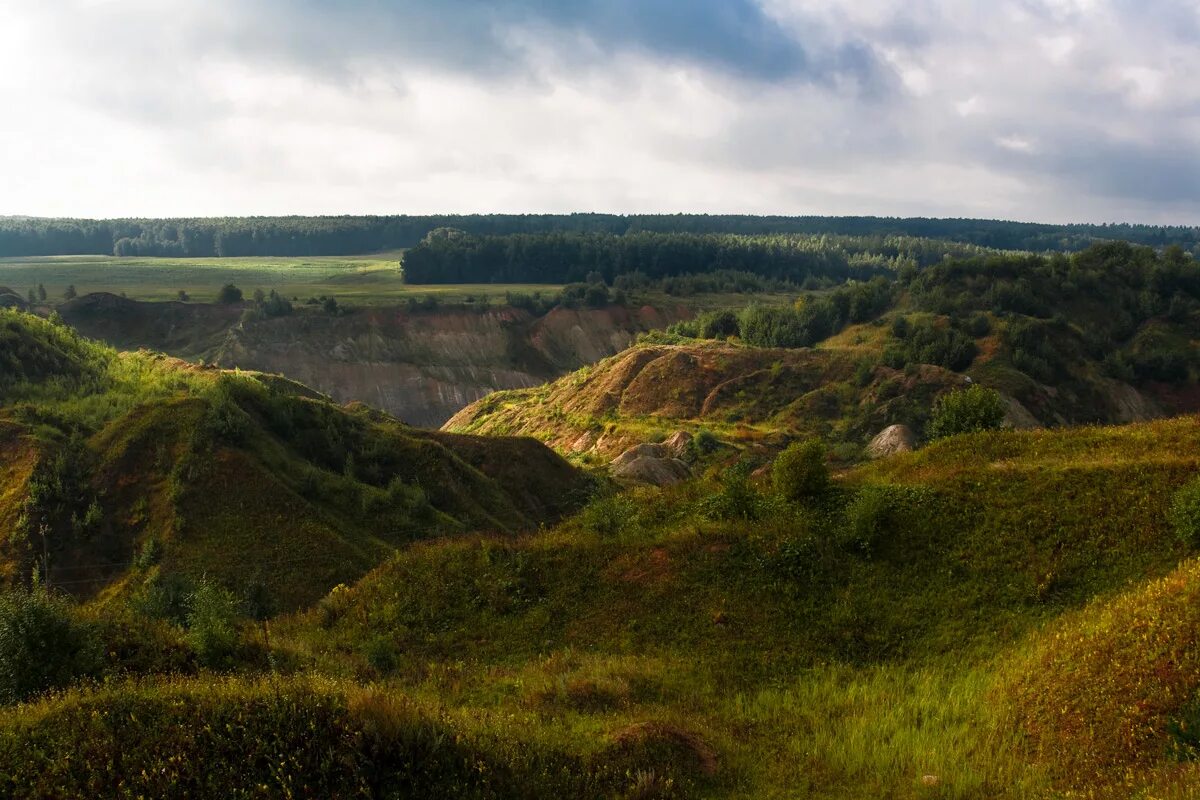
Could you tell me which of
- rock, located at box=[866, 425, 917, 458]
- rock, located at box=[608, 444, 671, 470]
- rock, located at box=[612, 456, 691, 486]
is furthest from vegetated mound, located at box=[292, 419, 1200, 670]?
rock, located at box=[866, 425, 917, 458]

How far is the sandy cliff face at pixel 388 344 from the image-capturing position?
85.2 meters

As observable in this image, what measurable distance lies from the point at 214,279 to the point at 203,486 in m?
114

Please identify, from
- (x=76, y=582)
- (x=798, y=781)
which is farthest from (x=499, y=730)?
(x=76, y=582)

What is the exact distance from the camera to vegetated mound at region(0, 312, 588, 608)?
22.2 m

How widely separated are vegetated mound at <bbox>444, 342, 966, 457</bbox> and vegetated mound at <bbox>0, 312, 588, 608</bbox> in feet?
71.8

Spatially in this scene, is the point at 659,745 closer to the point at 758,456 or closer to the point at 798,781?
the point at 798,781

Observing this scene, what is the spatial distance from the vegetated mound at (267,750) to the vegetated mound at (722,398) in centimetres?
4163

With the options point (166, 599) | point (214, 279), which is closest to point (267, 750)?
point (166, 599)

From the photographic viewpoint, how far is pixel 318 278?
426ft

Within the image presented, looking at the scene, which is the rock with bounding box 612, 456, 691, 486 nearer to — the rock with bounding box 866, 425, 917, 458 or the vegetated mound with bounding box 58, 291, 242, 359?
the rock with bounding box 866, 425, 917, 458

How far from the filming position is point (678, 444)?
48.4m

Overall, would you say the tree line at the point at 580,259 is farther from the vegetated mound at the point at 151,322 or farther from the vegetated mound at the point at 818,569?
the vegetated mound at the point at 818,569

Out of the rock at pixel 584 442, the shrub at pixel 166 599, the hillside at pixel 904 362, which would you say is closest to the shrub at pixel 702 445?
the hillside at pixel 904 362

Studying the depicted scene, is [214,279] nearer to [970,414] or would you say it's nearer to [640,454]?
[640,454]
